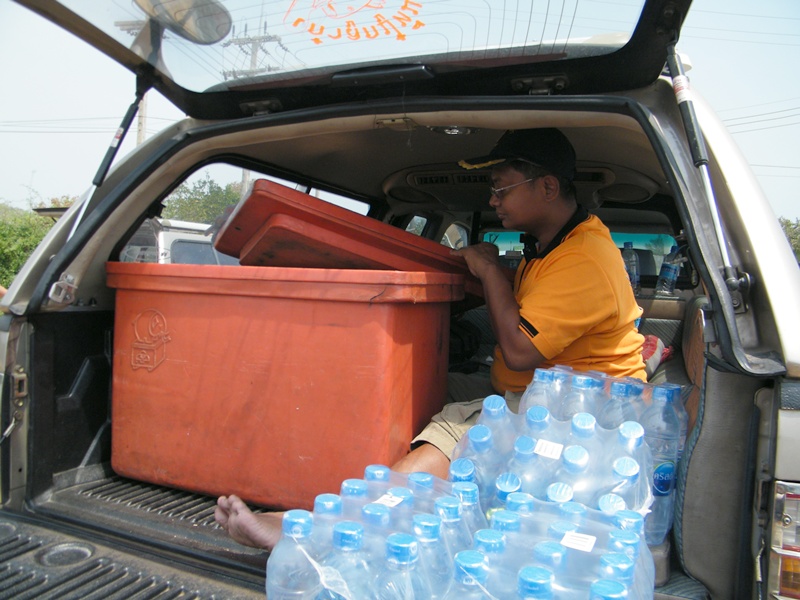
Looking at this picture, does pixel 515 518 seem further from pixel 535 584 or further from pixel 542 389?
pixel 542 389

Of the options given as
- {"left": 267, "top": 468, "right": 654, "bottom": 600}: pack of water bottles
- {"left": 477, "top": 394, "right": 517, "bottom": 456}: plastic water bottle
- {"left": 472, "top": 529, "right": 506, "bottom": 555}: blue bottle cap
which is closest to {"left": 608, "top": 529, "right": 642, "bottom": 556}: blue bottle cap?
{"left": 267, "top": 468, "right": 654, "bottom": 600}: pack of water bottles

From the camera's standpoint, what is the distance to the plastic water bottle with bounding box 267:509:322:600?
1.18m

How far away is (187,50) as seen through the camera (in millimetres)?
1994

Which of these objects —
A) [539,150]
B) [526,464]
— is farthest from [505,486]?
[539,150]

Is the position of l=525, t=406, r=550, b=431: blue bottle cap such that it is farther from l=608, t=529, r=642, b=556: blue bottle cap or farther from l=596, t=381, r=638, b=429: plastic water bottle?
l=608, t=529, r=642, b=556: blue bottle cap

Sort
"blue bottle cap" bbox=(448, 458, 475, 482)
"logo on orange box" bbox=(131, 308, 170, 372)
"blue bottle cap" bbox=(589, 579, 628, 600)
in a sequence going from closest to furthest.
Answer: "blue bottle cap" bbox=(589, 579, 628, 600), "blue bottle cap" bbox=(448, 458, 475, 482), "logo on orange box" bbox=(131, 308, 170, 372)

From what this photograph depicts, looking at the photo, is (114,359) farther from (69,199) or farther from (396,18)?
(69,199)

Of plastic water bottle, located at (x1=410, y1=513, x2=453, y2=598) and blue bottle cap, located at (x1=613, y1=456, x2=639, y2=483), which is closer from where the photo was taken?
plastic water bottle, located at (x1=410, y1=513, x2=453, y2=598)

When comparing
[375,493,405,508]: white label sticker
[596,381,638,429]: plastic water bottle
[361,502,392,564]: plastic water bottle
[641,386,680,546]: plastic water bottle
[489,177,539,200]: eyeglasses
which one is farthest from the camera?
[489,177,539,200]: eyeglasses

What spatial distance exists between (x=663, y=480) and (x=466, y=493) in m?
0.65

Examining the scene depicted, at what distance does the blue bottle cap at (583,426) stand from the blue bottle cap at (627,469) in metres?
0.12

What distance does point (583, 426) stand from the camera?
1.52m

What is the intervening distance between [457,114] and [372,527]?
1308 mm

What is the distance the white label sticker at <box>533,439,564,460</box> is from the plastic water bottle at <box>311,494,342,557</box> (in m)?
0.52
